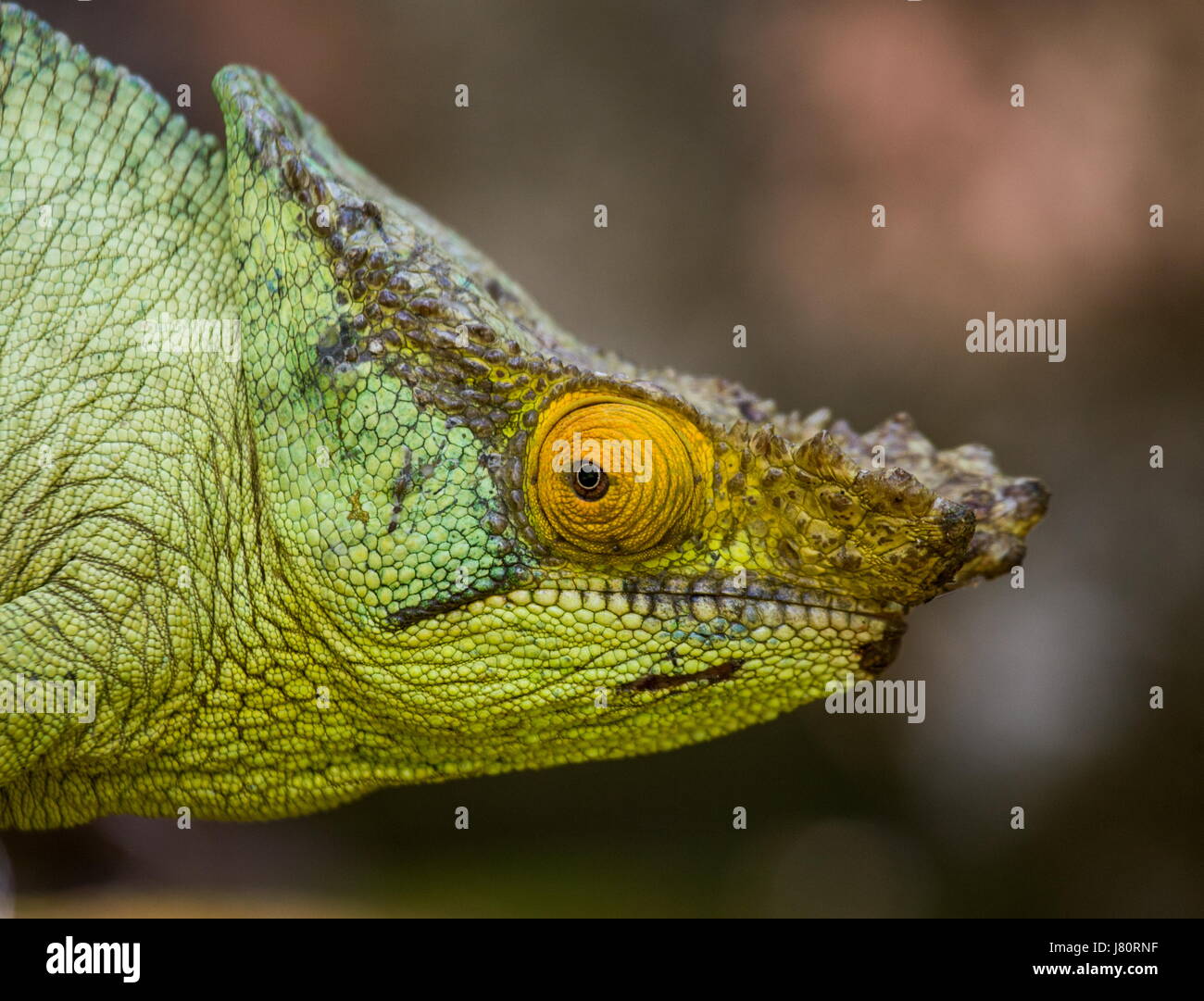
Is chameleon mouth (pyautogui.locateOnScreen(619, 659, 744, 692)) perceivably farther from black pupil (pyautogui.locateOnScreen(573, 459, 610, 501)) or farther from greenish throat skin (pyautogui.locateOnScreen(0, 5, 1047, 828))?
black pupil (pyautogui.locateOnScreen(573, 459, 610, 501))

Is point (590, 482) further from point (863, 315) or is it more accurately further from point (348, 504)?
point (863, 315)

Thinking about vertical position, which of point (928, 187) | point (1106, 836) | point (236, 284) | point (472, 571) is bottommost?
point (1106, 836)

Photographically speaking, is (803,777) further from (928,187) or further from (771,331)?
(928,187)

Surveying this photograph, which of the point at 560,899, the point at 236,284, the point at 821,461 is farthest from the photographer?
the point at 560,899

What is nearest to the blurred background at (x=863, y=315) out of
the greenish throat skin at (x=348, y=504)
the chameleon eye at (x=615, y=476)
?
the greenish throat skin at (x=348, y=504)

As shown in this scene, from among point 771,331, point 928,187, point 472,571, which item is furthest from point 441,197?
point 472,571

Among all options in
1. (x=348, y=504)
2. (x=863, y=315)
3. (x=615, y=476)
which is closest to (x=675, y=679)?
(x=615, y=476)

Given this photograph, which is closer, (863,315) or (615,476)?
(615,476)

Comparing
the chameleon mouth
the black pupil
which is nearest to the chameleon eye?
the black pupil
